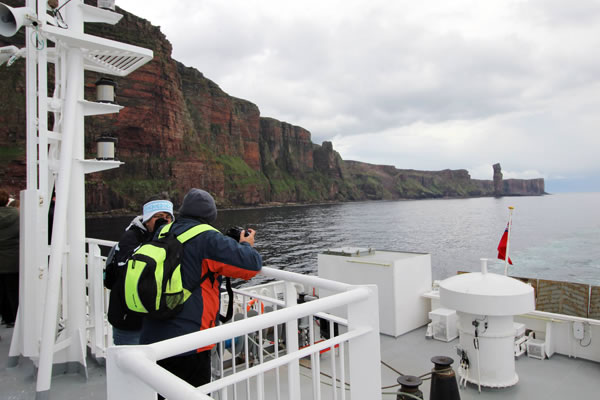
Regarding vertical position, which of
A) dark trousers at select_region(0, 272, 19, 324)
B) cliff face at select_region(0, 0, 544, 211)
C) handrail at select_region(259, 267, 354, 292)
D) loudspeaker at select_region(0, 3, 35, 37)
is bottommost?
dark trousers at select_region(0, 272, 19, 324)

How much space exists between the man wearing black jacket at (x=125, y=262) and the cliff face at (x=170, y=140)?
52.2 m

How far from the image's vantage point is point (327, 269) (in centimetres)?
906

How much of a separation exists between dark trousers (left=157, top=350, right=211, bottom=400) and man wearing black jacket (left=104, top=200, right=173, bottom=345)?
951 millimetres

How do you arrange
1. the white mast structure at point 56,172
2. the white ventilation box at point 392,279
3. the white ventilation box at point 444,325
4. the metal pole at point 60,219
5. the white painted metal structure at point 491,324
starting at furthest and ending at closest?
the white ventilation box at point 392,279, the white ventilation box at point 444,325, the white painted metal structure at point 491,324, the white mast structure at point 56,172, the metal pole at point 60,219

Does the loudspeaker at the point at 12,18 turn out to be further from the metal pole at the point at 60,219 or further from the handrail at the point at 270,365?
the handrail at the point at 270,365

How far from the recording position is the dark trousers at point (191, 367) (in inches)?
97.7

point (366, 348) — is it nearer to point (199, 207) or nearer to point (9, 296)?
point (199, 207)

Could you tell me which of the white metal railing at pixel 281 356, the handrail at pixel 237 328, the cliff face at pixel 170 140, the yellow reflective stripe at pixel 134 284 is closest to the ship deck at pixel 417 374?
the yellow reflective stripe at pixel 134 284

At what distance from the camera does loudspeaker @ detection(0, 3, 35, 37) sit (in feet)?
14.2

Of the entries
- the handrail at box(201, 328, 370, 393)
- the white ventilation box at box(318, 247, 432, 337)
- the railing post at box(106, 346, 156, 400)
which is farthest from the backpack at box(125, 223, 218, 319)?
the white ventilation box at box(318, 247, 432, 337)

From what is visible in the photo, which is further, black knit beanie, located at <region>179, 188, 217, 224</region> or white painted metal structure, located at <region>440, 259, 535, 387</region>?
white painted metal structure, located at <region>440, 259, 535, 387</region>

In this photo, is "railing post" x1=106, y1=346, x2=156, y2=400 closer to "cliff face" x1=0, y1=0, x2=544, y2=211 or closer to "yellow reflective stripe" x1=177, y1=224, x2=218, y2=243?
"yellow reflective stripe" x1=177, y1=224, x2=218, y2=243

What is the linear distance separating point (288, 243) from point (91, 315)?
46.7 meters

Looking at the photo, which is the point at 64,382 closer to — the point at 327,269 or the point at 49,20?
the point at 49,20
